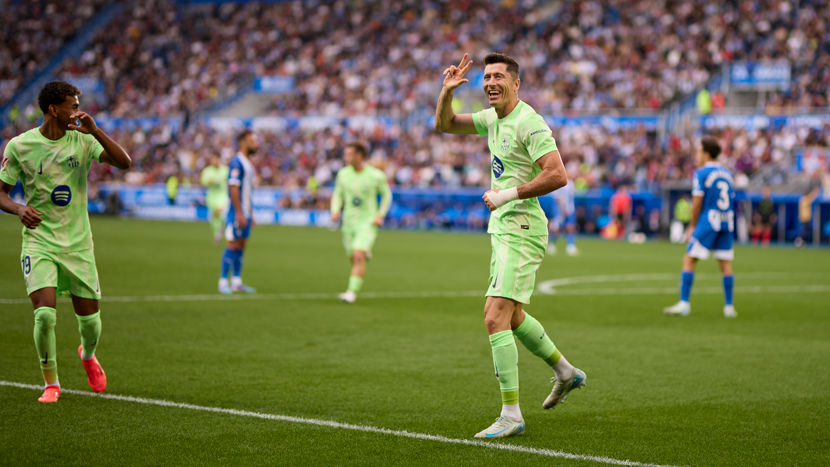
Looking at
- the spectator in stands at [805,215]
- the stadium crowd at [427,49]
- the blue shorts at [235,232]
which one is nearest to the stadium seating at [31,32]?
the stadium crowd at [427,49]

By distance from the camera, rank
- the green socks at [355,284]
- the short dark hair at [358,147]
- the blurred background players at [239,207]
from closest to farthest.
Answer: the green socks at [355,284] → the short dark hair at [358,147] → the blurred background players at [239,207]

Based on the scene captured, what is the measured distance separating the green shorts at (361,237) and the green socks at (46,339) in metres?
6.39

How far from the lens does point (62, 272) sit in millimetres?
5840

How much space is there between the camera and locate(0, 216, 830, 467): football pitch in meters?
4.77

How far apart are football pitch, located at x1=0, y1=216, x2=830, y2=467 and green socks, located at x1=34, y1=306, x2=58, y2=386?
0.81 ft

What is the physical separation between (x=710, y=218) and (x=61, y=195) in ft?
26.4

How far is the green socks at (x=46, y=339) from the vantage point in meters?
5.69

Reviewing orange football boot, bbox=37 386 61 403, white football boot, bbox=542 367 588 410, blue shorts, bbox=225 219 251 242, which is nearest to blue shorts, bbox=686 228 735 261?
white football boot, bbox=542 367 588 410

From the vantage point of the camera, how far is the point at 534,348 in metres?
5.57

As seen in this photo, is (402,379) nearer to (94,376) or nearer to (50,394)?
(94,376)

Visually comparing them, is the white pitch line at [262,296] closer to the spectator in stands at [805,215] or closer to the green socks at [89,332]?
the green socks at [89,332]

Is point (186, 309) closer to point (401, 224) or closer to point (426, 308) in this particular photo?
point (426, 308)

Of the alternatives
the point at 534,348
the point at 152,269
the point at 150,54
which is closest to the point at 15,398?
the point at 534,348

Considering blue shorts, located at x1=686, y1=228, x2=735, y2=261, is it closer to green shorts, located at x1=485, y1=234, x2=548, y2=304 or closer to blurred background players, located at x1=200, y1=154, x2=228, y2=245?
green shorts, located at x1=485, y1=234, x2=548, y2=304
